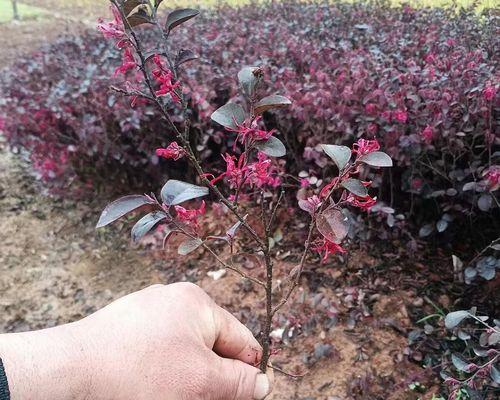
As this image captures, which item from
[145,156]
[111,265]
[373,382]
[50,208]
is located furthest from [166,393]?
[50,208]

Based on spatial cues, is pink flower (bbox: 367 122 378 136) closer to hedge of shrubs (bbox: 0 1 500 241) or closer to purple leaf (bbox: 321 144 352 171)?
hedge of shrubs (bbox: 0 1 500 241)

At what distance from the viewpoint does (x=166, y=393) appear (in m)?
1.14

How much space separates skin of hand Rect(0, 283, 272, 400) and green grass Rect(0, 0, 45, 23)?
10367mm

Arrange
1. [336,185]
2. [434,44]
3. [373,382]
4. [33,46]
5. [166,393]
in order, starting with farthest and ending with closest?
[33,46], [434,44], [373,382], [166,393], [336,185]

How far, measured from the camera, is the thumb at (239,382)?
122 cm

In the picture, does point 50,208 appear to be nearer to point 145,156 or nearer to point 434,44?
point 145,156

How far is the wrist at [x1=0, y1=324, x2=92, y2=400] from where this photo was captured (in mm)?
1046

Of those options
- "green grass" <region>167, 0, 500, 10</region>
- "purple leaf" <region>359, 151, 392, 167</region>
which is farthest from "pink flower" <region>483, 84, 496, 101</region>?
"green grass" <region>167, 0, 500, 10</region>

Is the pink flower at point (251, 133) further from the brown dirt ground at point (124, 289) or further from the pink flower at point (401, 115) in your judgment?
the brown dirt ground at point (124, 289)

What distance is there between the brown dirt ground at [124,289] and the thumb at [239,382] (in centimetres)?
87

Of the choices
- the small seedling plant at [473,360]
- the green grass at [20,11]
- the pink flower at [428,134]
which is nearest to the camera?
the small seedling plant at [473,360]

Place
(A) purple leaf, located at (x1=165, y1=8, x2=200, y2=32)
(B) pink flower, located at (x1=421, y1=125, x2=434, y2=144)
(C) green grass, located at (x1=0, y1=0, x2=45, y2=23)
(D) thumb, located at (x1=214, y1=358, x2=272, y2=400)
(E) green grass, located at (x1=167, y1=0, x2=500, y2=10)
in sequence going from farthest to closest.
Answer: (C) green grass, located at (x1=0, y1=0, x2=45, y2=23)
(E) green grass, located at (x1=167, y1=0, x2=500, y2=10)
(B) pink flower, located at (x1=421, y1=125, x2=434, y2=144)
(D) thumb, located at (x1=214, y1=358, x2=272, y2=400)
(A) purple leaf, located at (x1=165, y1=8, x2=200, y2=32)

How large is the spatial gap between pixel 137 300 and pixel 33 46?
796 cm

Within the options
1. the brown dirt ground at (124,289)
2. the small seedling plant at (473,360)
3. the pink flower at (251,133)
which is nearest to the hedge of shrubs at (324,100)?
the brown dirt ground at (124,289)
